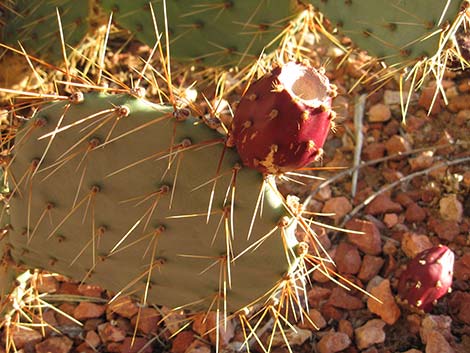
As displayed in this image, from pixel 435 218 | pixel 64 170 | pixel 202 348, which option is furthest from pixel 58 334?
pixel 435 218

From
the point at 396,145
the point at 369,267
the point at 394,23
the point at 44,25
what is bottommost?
the point at 369,267

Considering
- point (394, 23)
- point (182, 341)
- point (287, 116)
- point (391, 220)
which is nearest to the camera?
point (287, 116)

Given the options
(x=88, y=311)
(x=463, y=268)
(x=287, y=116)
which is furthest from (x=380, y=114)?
(x=287, y=116)

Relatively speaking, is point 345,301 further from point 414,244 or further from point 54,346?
point 54,346

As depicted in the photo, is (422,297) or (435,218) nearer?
(422,297)

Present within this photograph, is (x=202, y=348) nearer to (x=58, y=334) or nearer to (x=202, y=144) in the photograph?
(x=58, y=334)

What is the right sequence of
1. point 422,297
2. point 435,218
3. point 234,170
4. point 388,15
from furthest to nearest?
point 435,218 < point 422,297 < point 388,15 < point 234,170

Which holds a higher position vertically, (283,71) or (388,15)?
(283,71)

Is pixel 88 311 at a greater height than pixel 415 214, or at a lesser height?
lesser
